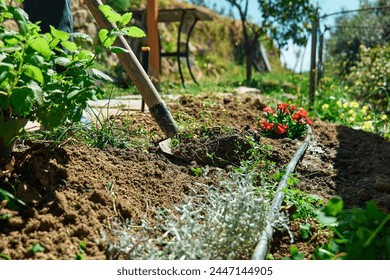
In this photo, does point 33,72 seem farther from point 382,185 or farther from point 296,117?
point 296,117

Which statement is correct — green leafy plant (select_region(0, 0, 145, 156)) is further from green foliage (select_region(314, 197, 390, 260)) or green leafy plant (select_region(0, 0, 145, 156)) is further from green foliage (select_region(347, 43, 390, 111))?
green foliage (select_region(347, 43, 390, 111))

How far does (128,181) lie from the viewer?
2.80 meters

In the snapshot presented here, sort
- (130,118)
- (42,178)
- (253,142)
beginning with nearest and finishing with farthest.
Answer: (42,178)
(253,142)
(130,118)

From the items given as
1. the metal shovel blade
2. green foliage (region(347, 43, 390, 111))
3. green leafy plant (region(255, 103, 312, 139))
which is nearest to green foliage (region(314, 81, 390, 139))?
green foliage (region(347, 43, 390, 111))

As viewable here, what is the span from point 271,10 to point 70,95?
35.0ft

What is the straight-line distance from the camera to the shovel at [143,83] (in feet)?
11.4

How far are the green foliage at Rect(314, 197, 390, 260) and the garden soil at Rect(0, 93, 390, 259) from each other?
18cm

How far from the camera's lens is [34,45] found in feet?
6.80

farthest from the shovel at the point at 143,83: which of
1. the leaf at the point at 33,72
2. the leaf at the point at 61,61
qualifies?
the leaf at the point at 33,72

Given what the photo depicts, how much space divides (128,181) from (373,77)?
6.00m

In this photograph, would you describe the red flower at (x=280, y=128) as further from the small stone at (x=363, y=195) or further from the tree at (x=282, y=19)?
the tree at (x=282, y=19)

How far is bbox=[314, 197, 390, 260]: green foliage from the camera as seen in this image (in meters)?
1.84

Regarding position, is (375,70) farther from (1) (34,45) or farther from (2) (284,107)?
(1) (34,45)
